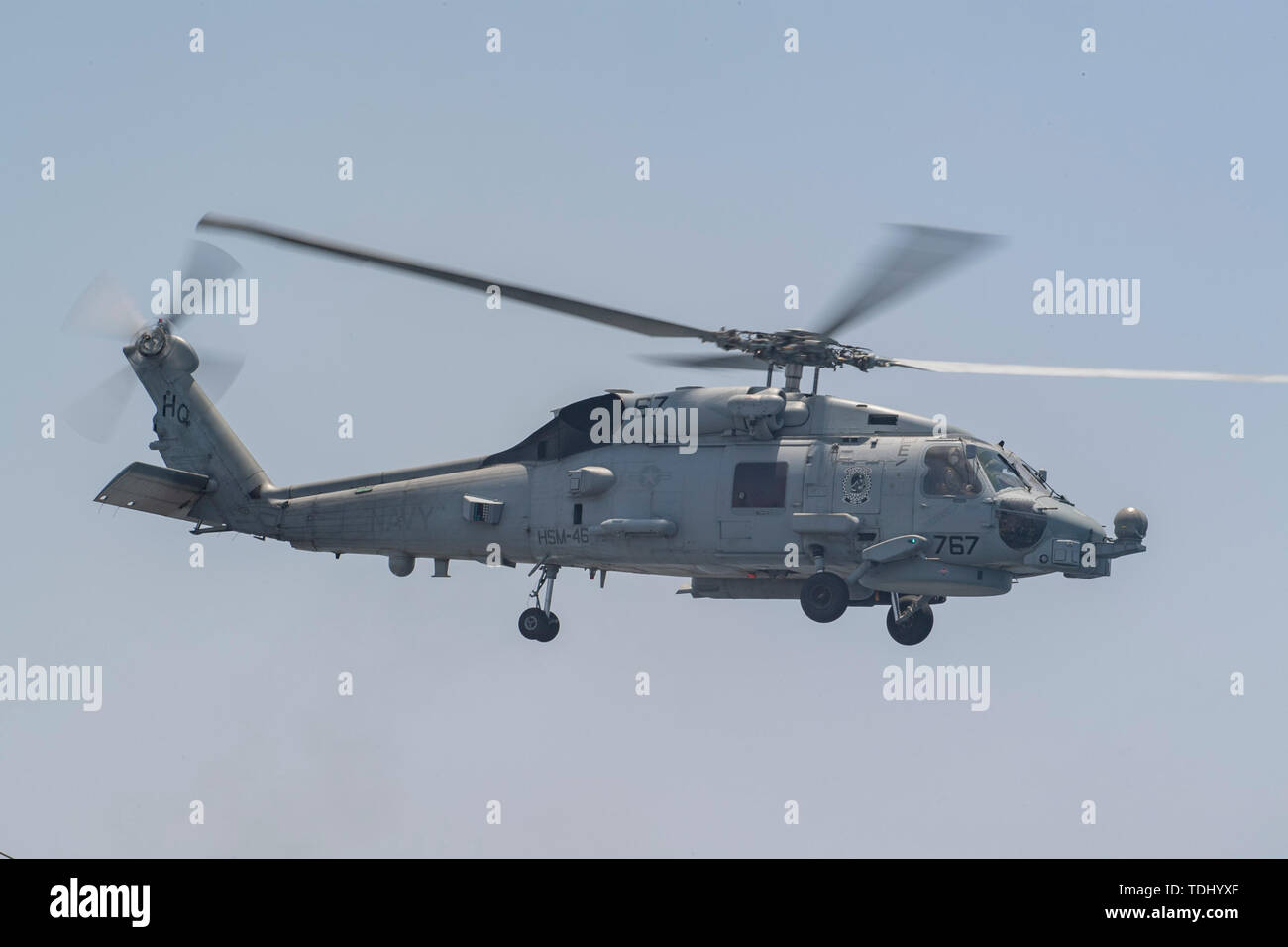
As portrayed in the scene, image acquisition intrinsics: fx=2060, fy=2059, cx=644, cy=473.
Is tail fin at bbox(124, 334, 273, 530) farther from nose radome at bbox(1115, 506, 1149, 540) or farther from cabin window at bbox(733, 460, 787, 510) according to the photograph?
nose radome at bbox(1115, 506, 1149, 540)

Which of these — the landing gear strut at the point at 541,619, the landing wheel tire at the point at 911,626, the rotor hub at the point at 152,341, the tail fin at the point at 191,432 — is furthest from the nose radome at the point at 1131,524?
the rotor hub at the point at 152,341

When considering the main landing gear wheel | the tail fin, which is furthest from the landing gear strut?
the tail fin

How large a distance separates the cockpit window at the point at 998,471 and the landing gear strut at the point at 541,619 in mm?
8477

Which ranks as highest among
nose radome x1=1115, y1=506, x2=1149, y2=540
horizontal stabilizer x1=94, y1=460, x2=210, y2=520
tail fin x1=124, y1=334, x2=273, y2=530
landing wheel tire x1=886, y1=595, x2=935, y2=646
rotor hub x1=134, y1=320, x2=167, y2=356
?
rotor hub x1=134, y1=320, x2=167, y2=356

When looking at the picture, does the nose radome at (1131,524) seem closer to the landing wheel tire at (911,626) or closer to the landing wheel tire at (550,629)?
the landing wheel tire at (911,626)

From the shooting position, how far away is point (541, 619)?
38656 millimetres

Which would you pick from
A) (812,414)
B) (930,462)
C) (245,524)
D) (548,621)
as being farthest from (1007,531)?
(245,524)

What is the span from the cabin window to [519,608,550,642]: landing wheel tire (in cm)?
496

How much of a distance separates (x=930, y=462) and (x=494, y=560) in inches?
342

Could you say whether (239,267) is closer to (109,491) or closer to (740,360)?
(109,491)

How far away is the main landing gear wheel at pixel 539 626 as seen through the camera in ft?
127

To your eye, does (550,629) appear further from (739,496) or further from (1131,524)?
(1131,524)

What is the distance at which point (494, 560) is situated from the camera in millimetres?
38469

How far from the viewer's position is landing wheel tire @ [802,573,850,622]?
34969 mm
